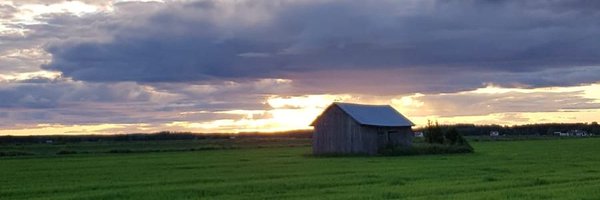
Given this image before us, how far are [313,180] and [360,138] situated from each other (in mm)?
40240

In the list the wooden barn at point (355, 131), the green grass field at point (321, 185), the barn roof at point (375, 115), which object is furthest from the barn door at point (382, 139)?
the green grass field at point (321, 185)

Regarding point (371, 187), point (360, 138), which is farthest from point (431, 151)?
point (371, 187)

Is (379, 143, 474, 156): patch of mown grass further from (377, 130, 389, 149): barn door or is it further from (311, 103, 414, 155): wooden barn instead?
(311, 103, 414, 155): wooden barn

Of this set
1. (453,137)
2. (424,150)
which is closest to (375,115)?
(453,137)

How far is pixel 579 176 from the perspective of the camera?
34219mm

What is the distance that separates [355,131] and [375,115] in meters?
Answer: 4.60

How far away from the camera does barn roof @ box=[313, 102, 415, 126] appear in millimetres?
73894

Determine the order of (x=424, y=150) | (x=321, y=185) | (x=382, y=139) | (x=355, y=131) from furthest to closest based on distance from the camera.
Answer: (x=382, y=139), (x=355, y=131), (x=424, y=150), (x=321, y=185)

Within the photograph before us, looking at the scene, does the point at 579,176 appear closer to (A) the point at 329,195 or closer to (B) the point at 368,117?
(A) the point at 329,195

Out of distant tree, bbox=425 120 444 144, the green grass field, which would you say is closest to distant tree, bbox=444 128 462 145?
distant tree, bbox=425 120 444 144

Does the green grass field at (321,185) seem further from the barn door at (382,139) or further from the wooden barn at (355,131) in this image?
the barn door at (382,139)

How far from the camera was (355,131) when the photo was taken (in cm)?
7319

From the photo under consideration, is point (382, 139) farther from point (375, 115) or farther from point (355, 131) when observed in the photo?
point (375, 115)

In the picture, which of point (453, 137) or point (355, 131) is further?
point (453, 137)
